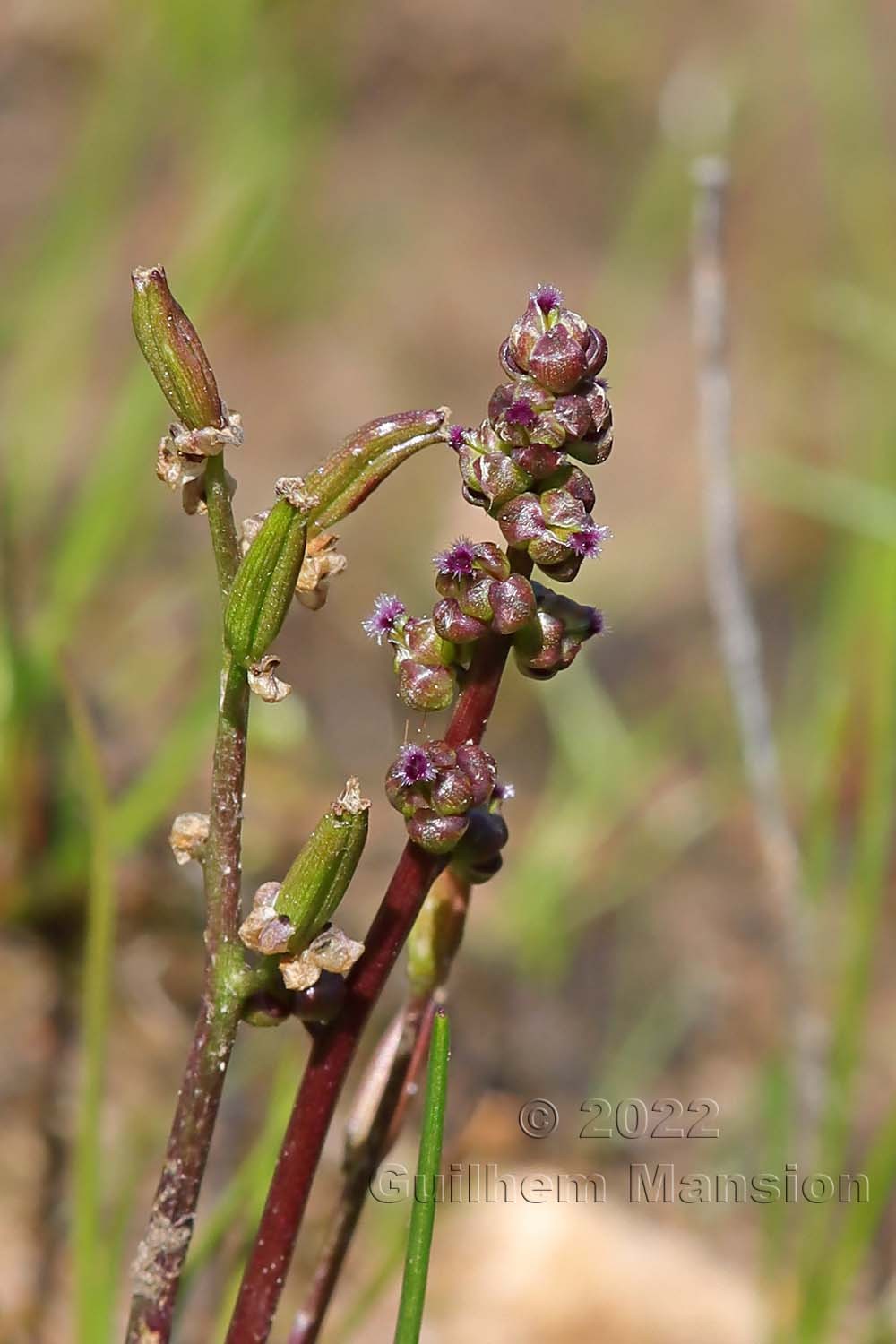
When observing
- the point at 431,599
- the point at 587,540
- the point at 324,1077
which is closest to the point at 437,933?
the point at 324,1077

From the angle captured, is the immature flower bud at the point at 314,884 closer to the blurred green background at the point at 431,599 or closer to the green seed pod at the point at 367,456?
the green seed pod at the point at 367,456

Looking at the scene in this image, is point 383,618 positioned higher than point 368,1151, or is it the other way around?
point 383,618

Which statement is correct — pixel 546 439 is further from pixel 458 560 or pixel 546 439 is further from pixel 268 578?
pixel 268 578

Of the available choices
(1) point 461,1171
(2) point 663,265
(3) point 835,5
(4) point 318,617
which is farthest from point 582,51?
(1) point 461,1171

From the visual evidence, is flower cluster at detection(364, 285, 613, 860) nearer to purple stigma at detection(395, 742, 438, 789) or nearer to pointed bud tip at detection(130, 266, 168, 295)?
purple stigma at detection(395, 742, 438, 789)

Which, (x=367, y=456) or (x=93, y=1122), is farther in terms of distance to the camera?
(x=93, y=1122)

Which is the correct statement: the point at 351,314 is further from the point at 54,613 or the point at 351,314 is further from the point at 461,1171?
the point at 461,1171
